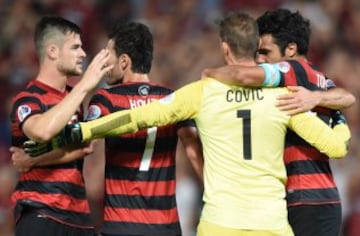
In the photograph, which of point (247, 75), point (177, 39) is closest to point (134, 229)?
point (247, 75)

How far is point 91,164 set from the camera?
11.8m

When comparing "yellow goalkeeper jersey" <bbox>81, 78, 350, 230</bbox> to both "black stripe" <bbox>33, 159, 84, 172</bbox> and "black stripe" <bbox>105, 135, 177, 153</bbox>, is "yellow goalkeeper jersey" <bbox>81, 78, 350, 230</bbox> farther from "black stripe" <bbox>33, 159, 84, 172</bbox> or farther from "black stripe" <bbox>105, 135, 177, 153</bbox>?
"black stripe" <bbox>33, 159, 84, 172</bbox>

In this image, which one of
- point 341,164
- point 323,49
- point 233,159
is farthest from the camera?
point 323,49

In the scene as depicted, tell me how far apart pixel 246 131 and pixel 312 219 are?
1.02 metres

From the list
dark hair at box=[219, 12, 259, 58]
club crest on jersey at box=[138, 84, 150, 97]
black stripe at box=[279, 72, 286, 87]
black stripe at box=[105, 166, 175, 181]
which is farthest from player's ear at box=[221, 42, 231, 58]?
black stripe at box=[105, 166, 175, 181]

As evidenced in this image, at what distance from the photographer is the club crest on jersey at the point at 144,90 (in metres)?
7.44

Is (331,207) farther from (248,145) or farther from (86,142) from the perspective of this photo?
(86,142)

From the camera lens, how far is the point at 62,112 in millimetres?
7004

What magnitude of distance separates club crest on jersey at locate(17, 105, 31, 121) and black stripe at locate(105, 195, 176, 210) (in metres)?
0.75

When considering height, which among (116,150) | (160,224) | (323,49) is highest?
(323,49)

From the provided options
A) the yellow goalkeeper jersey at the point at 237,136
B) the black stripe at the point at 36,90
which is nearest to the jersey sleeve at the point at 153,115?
the yellow goalkeeper jersey at the point at 237,136

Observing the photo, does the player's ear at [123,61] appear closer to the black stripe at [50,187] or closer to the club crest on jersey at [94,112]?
the club crest on jersey at [94,112]

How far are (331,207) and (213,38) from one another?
568 cm

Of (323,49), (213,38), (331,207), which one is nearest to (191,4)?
(213,38)
